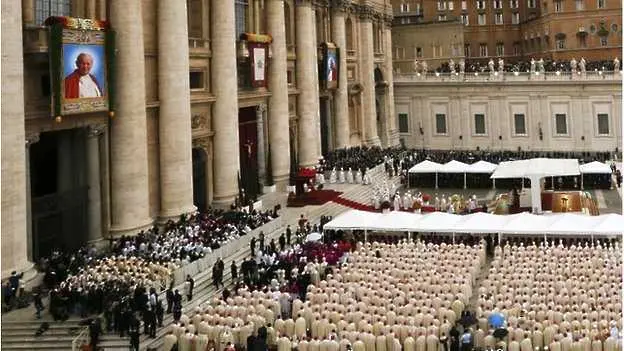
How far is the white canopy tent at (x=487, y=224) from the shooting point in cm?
3416

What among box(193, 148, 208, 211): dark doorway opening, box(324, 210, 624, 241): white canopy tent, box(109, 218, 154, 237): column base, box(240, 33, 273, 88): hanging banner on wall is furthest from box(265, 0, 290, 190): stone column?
box(109, 218, 154, 237): column base

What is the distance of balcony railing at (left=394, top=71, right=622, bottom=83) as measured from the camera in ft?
227

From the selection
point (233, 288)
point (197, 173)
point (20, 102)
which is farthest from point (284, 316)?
point (197, 173)

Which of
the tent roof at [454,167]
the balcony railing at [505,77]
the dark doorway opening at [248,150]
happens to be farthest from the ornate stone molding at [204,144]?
the balcony railing at [505,77]

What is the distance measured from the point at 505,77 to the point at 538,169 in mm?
30074

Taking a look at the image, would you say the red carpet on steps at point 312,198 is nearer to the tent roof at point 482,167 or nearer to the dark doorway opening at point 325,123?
the tent roof at point 482,167

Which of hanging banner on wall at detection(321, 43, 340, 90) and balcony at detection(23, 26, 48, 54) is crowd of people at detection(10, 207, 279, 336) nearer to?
balcony at detection(23, 26, 48, 54)

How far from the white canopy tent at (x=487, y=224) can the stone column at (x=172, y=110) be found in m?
7.53

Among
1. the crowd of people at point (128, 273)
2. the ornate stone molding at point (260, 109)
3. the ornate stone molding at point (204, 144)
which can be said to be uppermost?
the ornate stone molding at point (260, 109)

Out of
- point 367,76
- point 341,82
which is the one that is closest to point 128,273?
point 341,82

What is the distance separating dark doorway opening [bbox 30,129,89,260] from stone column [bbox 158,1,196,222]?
14.9ft

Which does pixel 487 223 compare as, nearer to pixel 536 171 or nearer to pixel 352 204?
pixel 536 171

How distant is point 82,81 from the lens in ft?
103

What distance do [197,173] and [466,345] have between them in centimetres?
2396
